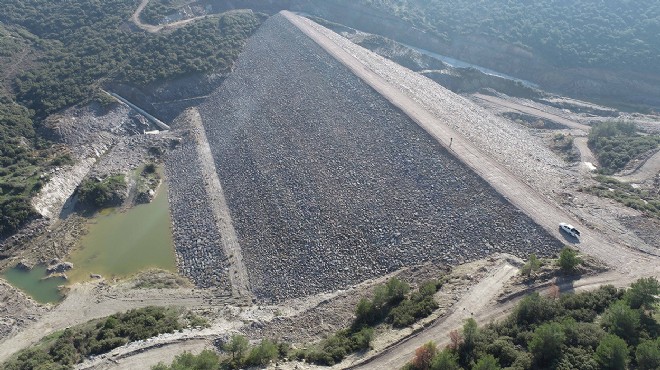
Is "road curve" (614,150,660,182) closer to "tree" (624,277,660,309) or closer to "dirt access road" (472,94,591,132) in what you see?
"dirt access road" (472,94,591,132)

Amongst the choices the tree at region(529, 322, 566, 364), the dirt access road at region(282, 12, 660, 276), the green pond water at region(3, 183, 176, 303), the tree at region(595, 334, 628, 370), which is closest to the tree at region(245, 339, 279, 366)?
the tree at region(529, 322, 566, 364)

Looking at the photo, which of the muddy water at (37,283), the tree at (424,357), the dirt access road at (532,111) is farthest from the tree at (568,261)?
the dirt access road at (532,111)

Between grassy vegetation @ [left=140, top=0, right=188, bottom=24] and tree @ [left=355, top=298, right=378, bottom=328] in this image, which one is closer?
tree @ [left=355, top=298, right=378, bottom=328]

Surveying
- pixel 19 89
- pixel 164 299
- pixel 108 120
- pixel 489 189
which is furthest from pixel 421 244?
pixel 19 89

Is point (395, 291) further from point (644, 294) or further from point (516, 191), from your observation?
point (516, 191)

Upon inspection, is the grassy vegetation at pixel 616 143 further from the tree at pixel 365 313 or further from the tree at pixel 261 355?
the tree at pixel 261 355

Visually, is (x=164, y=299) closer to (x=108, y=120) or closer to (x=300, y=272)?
(x=300, y=272)
